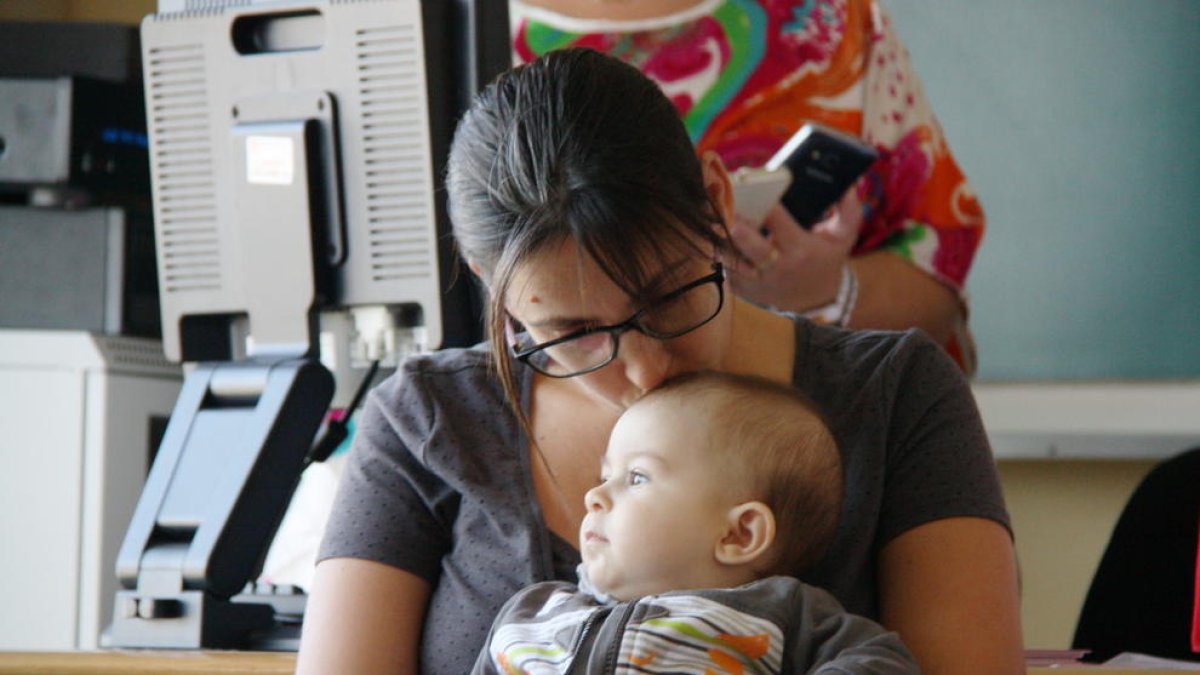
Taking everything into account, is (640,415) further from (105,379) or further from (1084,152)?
(1084,152)

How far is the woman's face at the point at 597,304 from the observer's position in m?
1.13

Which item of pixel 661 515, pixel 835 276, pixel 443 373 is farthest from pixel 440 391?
pixel 835 276

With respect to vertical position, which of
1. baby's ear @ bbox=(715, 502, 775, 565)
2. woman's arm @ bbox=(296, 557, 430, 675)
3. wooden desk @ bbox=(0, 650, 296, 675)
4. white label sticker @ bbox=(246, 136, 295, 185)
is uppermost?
white label sticker @ bbox=(246, 136, 295, 185)

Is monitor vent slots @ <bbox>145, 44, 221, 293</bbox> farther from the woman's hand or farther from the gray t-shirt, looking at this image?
the woman's hand

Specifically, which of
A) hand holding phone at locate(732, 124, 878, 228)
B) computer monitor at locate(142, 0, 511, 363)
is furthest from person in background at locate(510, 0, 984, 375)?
computer monitor at locate(142, 0, 511, 363)

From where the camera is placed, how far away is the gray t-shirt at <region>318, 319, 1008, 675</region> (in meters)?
1.26

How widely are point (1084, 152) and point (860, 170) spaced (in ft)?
3.93

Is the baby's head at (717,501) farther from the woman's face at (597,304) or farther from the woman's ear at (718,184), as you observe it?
the woman's ear at (718,184)

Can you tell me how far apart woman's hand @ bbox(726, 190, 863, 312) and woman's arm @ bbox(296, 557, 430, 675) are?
755 millimetres

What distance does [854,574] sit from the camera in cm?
124

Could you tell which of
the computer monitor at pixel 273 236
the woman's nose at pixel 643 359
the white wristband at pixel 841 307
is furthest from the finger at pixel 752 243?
the woman's nose at pixel 643 359

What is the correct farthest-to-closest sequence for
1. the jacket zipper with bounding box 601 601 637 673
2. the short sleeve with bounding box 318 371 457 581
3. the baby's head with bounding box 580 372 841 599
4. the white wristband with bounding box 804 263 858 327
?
the white wristband with bounding box 804 263 858 327 < the short sleeve with bounding box 318 371 457 581 < the baby's head with bounding box 580 372 841 599 < the jacket zipper with bounding box 601 601 637 673

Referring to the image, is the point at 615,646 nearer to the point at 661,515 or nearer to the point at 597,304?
the point at 661,515

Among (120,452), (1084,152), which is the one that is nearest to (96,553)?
(120,452)
